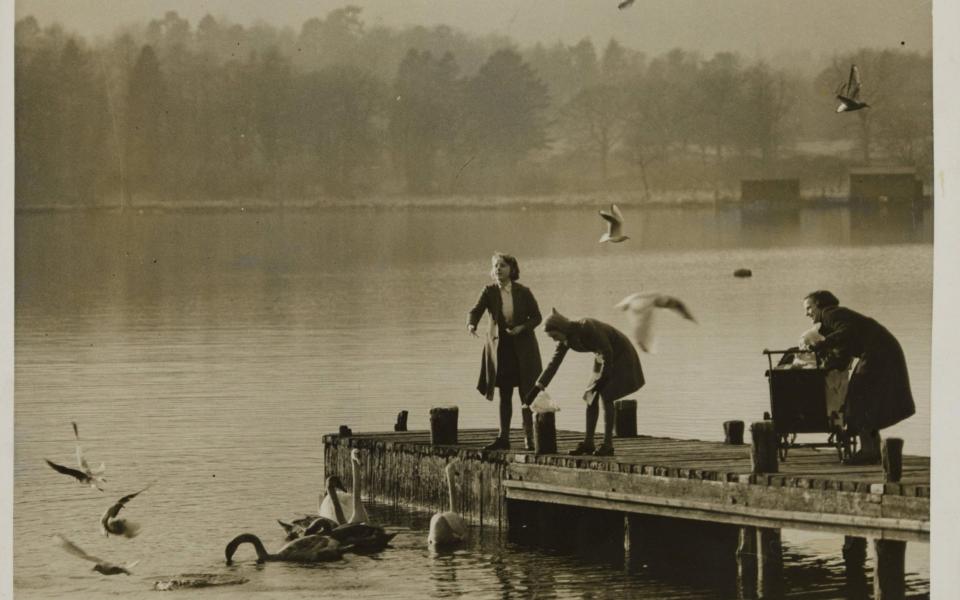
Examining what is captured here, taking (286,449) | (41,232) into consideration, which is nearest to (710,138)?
(41,232)

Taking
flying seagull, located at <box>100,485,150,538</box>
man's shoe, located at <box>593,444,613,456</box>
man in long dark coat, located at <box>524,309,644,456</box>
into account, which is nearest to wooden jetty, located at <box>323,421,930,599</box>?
man's shoe, located at <box>593,444,613,456</box>

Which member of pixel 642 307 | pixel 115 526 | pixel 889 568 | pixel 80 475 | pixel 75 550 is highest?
pixel 642 307

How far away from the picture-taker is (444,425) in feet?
63.1

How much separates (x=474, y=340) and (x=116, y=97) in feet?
89.0

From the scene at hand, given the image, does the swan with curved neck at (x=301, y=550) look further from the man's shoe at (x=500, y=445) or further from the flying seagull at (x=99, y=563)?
the man's shoe at (x=500, y=445)

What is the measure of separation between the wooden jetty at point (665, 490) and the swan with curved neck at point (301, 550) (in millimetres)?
1574

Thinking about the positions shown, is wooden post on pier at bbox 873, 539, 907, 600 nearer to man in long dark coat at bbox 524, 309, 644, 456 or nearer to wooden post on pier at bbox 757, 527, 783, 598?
wooden post on pier at bbox 757, 527, 783, 598

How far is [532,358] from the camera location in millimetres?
17234

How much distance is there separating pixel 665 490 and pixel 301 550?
403 centimetres

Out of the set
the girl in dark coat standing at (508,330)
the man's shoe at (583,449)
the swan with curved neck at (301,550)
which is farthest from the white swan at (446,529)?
the man's shoe at (583,449)

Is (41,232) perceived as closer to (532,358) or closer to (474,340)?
(474,340)

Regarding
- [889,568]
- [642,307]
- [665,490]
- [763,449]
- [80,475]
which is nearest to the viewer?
[889,568]

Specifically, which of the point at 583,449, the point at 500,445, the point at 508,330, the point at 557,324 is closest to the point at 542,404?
the point at 583,449

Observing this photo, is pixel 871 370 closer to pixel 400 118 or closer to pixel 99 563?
pixel 99 563
